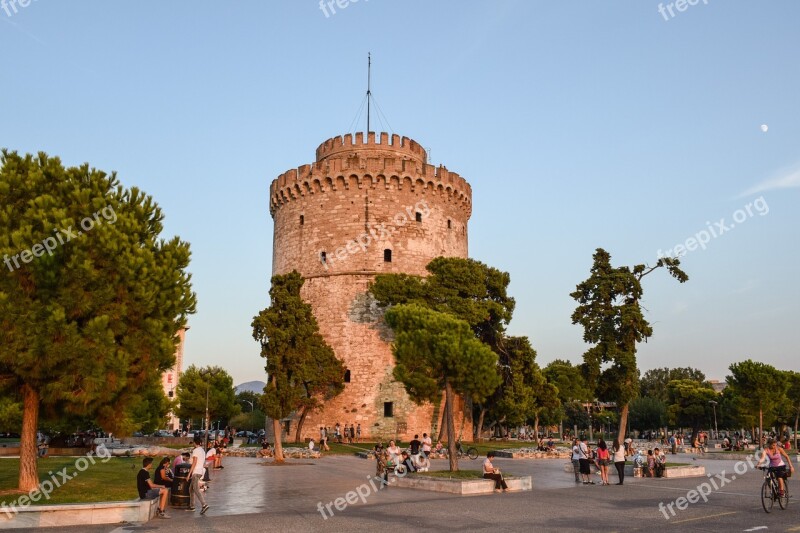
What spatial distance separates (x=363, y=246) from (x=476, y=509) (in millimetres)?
27373

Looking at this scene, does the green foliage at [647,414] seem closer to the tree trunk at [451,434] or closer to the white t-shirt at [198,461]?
the tree trunk at [451,434]

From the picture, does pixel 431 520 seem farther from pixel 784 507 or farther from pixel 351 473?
pixel 351 473

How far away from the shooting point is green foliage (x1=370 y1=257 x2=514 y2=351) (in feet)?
119

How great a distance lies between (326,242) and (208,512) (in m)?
28.0

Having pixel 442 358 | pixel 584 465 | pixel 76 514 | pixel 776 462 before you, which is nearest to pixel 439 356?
pixel 442 358

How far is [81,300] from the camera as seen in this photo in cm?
1380

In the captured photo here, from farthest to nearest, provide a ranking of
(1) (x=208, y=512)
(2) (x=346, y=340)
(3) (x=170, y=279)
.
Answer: (2) (x=346, y=340), (3) (x=170, y=279), (1) (x=208, y=512)

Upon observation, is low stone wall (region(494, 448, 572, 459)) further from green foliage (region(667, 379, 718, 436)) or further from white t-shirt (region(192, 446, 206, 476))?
green foliage (region(667, 379, 718, 436))

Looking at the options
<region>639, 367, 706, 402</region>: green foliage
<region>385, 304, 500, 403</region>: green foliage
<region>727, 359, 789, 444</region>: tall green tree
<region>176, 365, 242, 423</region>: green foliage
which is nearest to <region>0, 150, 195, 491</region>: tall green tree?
<region>385, 304, 500, 403</region>: green foliage

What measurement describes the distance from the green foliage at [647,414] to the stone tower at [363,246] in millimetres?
47310

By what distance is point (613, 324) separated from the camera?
26250 millimetres

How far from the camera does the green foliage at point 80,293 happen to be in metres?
13.3

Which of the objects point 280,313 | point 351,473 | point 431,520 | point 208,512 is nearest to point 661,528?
point 431,520

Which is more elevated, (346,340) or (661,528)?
(346,340)
